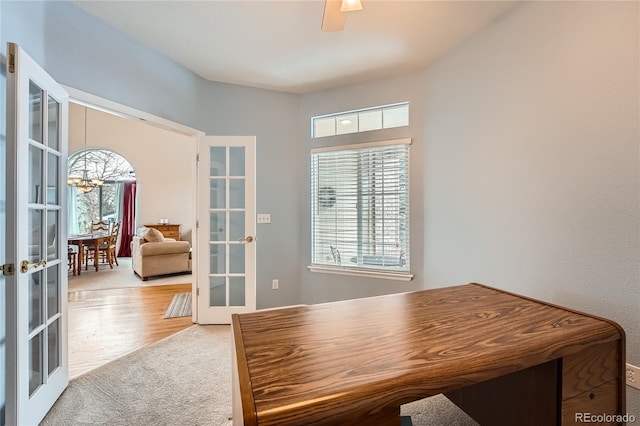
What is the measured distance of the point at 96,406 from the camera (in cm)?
181

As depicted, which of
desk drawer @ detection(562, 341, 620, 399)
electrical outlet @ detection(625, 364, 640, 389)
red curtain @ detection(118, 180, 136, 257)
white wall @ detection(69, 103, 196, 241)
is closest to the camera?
desk drawer @ detection(562, 341, 620, 399)

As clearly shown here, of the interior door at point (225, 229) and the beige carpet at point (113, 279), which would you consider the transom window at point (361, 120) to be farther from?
the beige carpet at point (113, 279)

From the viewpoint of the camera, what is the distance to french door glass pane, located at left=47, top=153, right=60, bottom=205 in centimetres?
183

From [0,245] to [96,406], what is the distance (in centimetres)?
109

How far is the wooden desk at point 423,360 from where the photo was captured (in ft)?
2.55

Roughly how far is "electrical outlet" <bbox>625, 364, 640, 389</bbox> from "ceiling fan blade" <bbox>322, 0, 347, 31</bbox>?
223 cm

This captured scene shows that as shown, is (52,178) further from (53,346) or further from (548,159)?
(548,159)

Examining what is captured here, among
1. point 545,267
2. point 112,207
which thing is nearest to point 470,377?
point 545,267

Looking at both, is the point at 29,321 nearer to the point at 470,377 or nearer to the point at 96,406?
the point at 96,406

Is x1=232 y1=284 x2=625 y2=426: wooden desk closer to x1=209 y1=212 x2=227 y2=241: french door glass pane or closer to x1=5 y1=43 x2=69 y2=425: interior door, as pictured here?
x1=5 y1=43 x2=69 y2=425: interior door

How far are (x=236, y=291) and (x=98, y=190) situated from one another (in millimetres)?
7250

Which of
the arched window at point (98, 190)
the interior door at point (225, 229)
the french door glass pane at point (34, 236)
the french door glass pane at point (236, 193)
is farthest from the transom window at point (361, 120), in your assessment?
the arched window at point (98, 190)

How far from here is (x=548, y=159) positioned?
1.82 meters

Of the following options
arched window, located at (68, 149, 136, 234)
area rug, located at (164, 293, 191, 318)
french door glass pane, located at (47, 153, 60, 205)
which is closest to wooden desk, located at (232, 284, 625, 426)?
french door glass pane, located at (47, 153, 60, 205)
